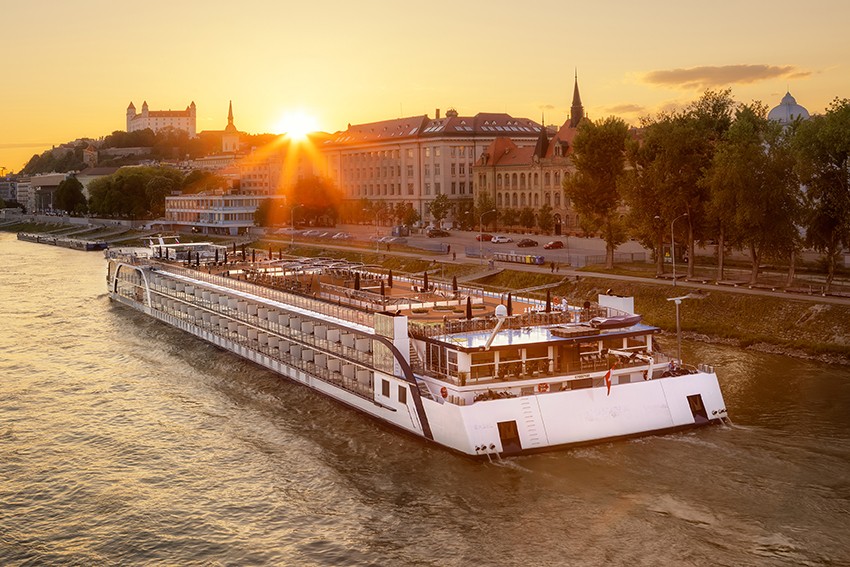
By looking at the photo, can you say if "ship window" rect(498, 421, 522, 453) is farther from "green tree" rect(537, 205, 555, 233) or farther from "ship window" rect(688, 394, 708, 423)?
"green tree" rect(537, 205, 555, 233)

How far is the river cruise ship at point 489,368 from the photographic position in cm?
3203

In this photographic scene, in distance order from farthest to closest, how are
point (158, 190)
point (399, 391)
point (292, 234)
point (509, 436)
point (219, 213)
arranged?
point (158, 190), point (219, 213), point (292, 234), point (399, 391), point (509, 436)

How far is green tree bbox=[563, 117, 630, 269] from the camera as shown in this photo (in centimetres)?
8062

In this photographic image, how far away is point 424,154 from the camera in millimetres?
158125

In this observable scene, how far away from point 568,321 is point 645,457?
820cm

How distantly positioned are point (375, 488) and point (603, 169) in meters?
57.8

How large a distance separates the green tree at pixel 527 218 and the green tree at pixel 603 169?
42.9m

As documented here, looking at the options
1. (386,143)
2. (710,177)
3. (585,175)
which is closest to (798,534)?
(710,177)

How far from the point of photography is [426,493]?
29688 mm

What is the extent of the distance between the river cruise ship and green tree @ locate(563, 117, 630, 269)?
35474 mm

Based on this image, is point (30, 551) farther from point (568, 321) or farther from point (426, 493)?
point (568, 321)

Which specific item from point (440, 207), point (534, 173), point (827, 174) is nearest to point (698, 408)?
point (827, 174)

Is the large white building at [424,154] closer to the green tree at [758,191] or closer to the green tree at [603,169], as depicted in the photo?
the green tree at [603,169]

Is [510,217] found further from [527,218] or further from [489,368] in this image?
[489,368]
